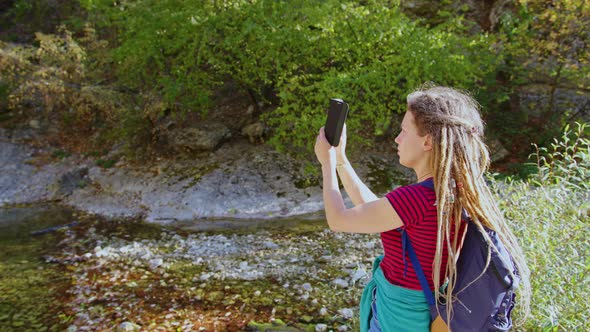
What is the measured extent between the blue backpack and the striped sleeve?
2.8 inches

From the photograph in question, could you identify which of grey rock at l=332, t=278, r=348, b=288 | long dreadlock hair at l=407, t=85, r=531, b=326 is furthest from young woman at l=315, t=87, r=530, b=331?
grey rock at l=332, t=278, r=348, b=288

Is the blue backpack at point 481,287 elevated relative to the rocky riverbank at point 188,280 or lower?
elevated

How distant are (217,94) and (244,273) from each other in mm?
7161

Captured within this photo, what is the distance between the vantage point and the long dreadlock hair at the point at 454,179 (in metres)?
1.73

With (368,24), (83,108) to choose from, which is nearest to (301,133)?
(368,24)

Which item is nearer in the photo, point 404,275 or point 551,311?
point 404,275

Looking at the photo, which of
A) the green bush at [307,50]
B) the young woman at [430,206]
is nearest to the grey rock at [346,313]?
the young woman at [430,206]

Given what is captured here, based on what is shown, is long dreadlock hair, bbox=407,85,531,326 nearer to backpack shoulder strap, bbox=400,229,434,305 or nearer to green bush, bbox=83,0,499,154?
backpack shoulder strap, bbox=400,229,434,305

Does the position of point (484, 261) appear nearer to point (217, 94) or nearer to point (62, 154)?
point (217, 94)

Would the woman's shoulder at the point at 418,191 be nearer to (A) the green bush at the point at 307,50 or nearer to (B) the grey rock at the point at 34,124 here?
(A) the green bush at the point at 307,50

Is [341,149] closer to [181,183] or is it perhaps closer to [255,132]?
[181,183]

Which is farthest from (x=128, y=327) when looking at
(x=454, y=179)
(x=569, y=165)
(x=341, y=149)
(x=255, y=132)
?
(x=255, y=132)

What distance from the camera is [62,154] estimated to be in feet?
38.1

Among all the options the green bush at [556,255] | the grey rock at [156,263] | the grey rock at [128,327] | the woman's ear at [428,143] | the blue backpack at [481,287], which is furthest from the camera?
the grey rock at [156,263]
